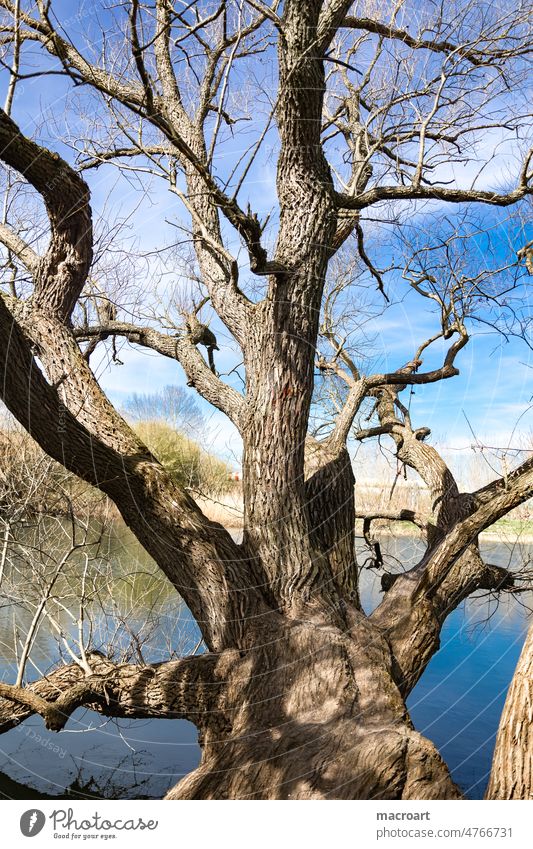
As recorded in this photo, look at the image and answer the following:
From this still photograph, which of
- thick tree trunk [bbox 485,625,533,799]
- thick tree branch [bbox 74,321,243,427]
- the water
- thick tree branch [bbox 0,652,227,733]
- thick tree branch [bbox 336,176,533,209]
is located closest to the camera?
thick tree trunk [bbox 485,625,533,799]

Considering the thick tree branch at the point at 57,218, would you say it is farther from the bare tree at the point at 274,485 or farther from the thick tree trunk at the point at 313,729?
the thick tree trunk at the point at 313,729

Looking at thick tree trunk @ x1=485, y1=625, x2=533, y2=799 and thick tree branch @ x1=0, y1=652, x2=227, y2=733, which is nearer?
thick tree trunk @ x1=485, y1=625, x2=533, y2=799

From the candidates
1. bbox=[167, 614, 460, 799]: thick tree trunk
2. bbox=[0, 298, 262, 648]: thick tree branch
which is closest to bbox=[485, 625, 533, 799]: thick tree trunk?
bbox=[167, 614, 460, 799]: thick tree trunk

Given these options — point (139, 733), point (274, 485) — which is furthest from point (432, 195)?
point (139, 733)

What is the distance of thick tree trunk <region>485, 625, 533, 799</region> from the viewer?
251 centimetres

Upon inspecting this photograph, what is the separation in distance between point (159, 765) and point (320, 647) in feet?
8.53

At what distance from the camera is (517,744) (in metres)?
2.52

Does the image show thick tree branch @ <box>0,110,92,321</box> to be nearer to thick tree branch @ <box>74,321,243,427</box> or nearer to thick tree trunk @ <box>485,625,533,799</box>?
thick tree branch @ <box>74,321,243,427</box>

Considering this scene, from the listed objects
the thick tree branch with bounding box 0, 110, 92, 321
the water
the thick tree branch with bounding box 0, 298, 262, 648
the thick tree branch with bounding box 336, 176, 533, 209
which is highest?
the thick tree branch with bounding box 336, 176, 533, 209

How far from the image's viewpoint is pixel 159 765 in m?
5.39

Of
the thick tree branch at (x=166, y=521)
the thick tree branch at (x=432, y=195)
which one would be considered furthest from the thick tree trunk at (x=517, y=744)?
the thick tree branch at (x=432, y=195)

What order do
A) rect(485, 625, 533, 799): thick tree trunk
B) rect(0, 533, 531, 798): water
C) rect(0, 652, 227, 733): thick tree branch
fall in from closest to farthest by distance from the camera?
1. rect(485, 625, 533, 799): thick tree trunk
2. rect(0, 652, 227, 733): thick tree branch
3. rect(0, 533, 531, 798): water

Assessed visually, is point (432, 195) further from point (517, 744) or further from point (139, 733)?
point (139, 733)

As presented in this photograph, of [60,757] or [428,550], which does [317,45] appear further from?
[60,757]
